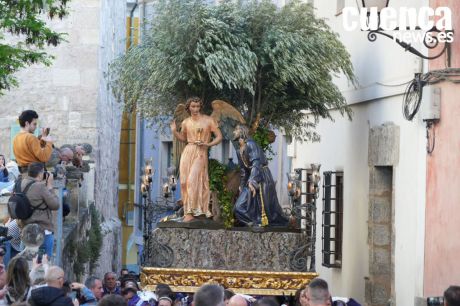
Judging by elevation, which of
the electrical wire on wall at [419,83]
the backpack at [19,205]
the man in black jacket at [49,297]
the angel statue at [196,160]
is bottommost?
the man in black jacket at [49,297]

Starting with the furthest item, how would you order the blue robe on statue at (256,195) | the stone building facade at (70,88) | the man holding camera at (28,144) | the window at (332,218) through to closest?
the stone building facade at (70,88) → the window at (332,218) → the blue robe on statue at (256,195) → the man holding camera at (28,144)

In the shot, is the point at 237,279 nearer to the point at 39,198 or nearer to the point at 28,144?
the point at 28,144

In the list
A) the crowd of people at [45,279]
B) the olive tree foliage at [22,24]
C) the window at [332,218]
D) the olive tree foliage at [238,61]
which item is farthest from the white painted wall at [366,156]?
the olive tree foliage at [22,24]

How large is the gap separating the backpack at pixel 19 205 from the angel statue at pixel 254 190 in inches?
164

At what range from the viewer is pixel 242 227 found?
1775 cm

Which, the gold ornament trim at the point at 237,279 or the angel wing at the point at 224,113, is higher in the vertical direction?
the angel wing at the point at 224,113

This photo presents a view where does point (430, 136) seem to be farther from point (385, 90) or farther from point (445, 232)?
point (385, 90)

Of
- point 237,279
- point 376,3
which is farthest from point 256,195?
point 376,3

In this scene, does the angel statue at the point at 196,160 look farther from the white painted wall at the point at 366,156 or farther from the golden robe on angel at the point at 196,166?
the white painted wall at the point at 366,156

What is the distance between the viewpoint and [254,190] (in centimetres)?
1772

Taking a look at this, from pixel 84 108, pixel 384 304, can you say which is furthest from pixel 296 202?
pixel 84 108

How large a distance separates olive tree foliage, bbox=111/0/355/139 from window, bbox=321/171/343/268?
1.80 m

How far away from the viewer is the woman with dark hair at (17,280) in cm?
1084

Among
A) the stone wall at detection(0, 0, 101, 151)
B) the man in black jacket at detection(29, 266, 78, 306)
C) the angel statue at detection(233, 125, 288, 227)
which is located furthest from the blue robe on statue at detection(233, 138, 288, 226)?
the stone wall at detection(0, 0, 101, 151)
